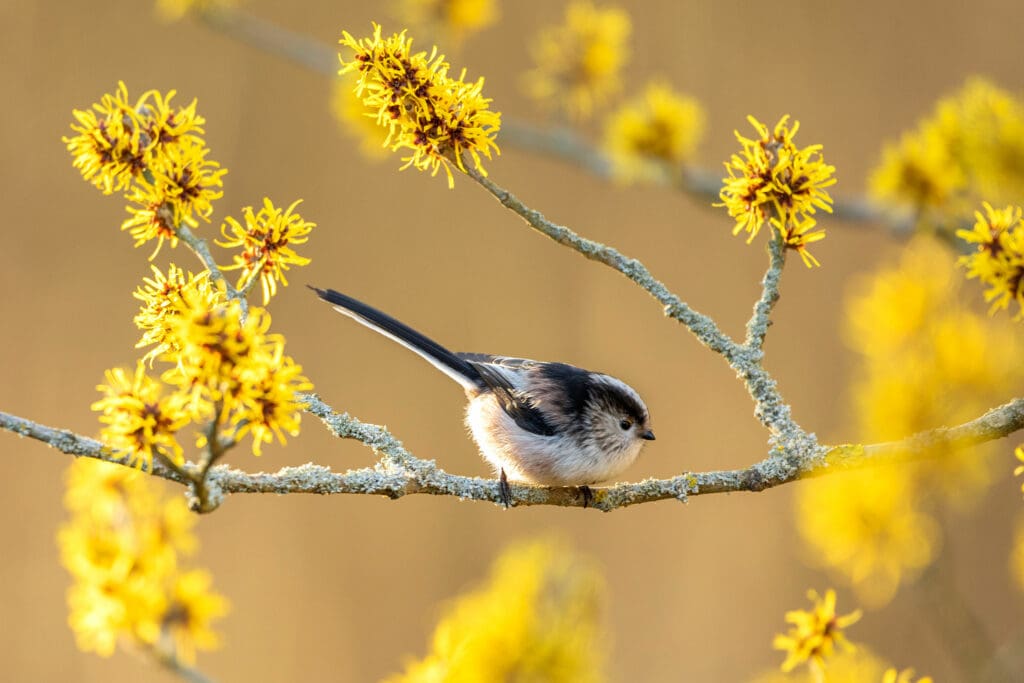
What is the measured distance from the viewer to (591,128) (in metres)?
3.29

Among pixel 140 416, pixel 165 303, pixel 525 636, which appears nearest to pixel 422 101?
pixel 165 303

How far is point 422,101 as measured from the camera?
43.3 inches

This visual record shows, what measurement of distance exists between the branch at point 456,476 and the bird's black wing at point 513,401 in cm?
55

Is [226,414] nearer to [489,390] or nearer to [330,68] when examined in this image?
[489,390]

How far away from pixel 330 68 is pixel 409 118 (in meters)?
1.00

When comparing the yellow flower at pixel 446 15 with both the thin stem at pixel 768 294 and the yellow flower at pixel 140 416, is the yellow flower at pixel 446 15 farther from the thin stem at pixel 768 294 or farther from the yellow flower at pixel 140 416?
the yellow flower at pixel 140 416

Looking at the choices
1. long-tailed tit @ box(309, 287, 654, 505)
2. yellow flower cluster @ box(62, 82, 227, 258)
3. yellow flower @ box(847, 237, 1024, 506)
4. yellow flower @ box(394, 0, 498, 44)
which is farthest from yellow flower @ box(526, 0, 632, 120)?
yellow flower cluster @ box(62, 82, 227, 258)

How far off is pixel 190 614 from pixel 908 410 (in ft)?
3.41

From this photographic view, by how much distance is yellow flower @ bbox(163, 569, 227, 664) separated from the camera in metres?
1.18

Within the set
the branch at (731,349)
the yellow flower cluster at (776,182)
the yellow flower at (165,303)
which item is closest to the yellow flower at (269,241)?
the yellow flower at (165,303)

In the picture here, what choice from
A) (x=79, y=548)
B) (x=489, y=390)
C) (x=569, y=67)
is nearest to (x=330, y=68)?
(x=569, y=67)

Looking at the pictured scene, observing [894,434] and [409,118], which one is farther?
[894,434]

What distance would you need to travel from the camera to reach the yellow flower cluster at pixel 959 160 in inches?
57.0

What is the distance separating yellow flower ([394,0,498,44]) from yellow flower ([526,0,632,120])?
0.53ft
